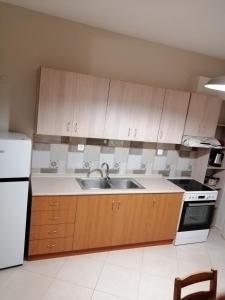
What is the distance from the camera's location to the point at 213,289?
1.50 meters

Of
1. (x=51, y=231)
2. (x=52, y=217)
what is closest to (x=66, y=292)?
(x=51, y=231)

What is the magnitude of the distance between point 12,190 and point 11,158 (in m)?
0.32

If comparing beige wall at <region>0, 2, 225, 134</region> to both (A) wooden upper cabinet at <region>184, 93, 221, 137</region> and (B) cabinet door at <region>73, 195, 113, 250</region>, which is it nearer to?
(A) wooden upper cabinet at <region>184, 93, 221, 137</region>

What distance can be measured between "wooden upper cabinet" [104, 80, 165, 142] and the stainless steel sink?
2.02 ft

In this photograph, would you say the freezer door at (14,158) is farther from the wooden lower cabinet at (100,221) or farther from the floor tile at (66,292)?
the floor tile at (66,292)

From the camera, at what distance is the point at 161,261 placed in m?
2.92

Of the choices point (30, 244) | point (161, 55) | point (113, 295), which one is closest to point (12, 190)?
point (30, 244)

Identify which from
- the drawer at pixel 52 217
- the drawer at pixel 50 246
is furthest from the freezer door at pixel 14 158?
the drawer at pixel 50 246

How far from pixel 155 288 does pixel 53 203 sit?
4.59 ft

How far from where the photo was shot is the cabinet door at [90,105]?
2627 mm

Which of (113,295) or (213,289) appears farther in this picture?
(113,295)

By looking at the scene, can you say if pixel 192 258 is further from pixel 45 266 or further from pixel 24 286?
pixel 24 286

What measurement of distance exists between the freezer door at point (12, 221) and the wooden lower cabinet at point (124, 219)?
59cm

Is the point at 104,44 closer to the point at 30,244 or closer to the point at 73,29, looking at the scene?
the point at 73,29
